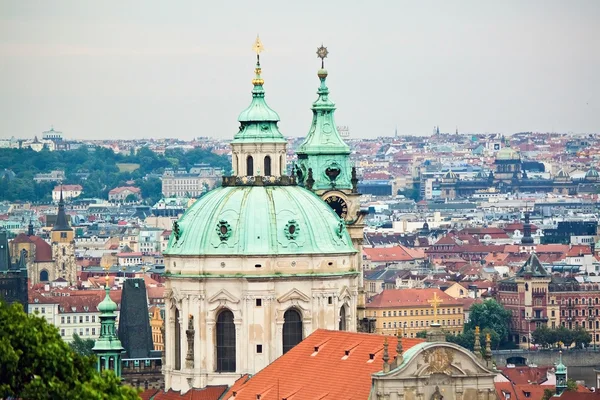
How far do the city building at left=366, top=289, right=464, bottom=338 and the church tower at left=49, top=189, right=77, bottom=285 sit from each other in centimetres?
3185

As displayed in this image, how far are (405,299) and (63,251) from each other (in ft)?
157

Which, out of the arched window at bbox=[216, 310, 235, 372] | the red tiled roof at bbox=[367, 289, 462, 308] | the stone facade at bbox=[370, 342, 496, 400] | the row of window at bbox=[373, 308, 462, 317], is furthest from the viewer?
the red tiled roof at bbox=[367, 289, 462, 308]

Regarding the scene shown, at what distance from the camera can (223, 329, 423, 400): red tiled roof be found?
52562 mm

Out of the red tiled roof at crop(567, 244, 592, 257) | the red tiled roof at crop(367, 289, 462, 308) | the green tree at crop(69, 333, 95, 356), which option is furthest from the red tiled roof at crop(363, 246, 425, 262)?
the green tree at crop(69, 333, 95, 356)

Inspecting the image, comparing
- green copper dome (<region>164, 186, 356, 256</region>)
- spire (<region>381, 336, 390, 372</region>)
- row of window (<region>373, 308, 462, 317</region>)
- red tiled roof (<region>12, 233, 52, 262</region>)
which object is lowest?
row of window (<region>373, 308, 462, 317</region>)

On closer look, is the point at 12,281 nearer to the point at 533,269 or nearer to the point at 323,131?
the point at 533,269

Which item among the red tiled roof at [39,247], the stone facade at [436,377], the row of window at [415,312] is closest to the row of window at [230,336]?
the stone facade at [436,377]

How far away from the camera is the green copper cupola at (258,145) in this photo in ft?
202

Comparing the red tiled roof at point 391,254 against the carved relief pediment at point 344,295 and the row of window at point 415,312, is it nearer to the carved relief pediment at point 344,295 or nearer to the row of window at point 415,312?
the row of window at point 415,312

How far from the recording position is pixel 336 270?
5997 cm

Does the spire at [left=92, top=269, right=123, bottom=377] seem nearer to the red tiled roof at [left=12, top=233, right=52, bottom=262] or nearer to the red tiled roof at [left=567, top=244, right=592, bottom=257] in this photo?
the red tiled roof at [left=12, top=233, right=52, bottom=262]

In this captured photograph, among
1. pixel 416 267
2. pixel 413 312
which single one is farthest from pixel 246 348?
pixel 416 267

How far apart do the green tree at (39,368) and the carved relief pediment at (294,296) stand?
70.6ft

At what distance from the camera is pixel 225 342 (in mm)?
59656
